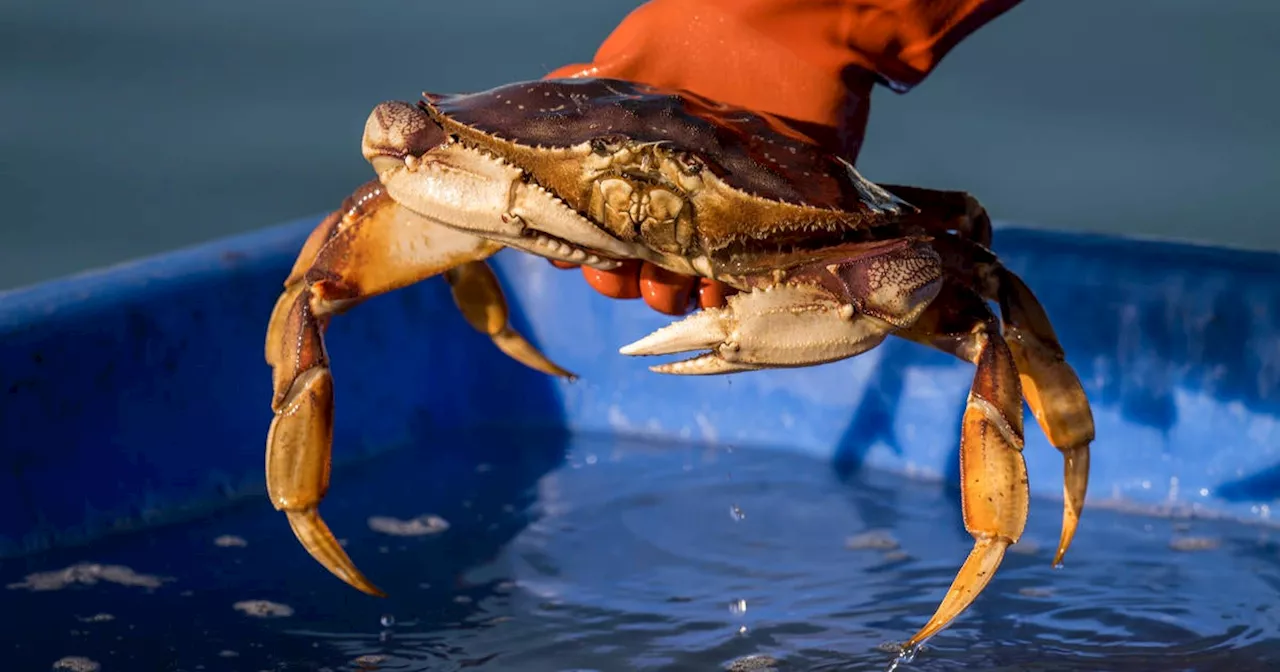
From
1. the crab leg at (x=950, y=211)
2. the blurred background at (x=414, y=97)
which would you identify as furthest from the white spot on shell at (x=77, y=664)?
the blurred background at (x=414, y=97)

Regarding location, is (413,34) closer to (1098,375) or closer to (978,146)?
(978,146)

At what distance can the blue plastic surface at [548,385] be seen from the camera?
269cm

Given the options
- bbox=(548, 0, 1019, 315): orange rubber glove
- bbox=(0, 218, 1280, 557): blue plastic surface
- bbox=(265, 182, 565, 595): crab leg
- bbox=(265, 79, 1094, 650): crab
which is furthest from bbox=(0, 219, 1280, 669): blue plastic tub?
bbox=(548, 0, 1019, 315): orange rubber glove

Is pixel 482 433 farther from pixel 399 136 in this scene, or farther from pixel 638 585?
pixel 399 136

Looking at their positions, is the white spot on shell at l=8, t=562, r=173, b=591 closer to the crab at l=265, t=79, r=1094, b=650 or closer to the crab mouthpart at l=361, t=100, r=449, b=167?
the crab at l=265, t=79, r=1094, b=650

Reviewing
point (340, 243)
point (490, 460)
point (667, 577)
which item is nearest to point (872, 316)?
point (340, 243)

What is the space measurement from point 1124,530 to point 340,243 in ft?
4.92

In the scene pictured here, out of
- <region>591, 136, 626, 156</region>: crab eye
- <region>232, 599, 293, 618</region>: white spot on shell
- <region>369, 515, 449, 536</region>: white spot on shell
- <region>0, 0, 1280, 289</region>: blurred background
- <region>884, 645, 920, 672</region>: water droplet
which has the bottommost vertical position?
<region>884, 645, 920, 672</region>: water droplet

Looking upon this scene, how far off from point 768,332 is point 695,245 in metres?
0.20

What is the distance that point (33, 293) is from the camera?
8.95 feet

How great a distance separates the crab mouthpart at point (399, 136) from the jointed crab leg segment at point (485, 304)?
21.6 inches

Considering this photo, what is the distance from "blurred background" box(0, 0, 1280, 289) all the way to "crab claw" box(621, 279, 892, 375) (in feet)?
11.3

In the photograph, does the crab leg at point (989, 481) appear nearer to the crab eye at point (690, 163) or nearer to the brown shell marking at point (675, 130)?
the brown shell marking at point (675, 130)

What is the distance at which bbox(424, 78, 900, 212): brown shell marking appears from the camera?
185cm
